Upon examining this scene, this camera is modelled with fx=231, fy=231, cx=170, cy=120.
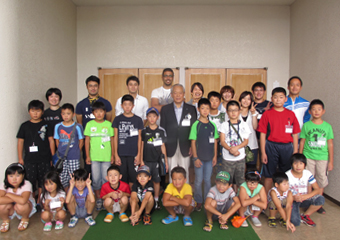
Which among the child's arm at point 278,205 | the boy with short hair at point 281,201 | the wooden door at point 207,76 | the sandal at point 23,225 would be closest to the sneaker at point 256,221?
the boy with short hair at point 281,201

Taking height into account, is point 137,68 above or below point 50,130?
above

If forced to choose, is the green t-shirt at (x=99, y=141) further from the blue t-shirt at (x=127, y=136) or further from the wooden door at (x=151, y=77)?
the wooden door at (x=151, y=77)

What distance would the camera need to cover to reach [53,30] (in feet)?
13.8

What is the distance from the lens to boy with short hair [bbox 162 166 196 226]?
8.90 feet

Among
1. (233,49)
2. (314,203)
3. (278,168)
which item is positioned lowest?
(314,203)

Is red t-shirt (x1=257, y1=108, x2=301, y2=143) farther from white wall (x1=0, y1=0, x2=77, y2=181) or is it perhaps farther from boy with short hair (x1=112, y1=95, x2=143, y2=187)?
white wall (x1=0, y1=0, x2=77, y2=181)

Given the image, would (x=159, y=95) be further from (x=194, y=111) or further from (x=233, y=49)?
(x=233, y=49)

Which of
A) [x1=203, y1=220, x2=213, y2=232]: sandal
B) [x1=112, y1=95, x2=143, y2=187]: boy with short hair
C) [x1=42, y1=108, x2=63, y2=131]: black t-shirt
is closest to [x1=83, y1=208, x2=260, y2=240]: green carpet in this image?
[x1=203, y1=220, x2=213, y2=232]: sandal

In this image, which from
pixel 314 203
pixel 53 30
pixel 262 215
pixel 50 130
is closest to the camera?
pixel 314 203

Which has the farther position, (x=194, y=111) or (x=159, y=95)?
(x=159, y=95)

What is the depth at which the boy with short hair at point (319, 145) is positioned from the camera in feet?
10.1

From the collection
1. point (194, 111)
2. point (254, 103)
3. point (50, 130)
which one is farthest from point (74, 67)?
point (254, 103)

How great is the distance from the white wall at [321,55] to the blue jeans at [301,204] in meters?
0.91

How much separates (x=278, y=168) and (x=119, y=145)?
88.0 inches
